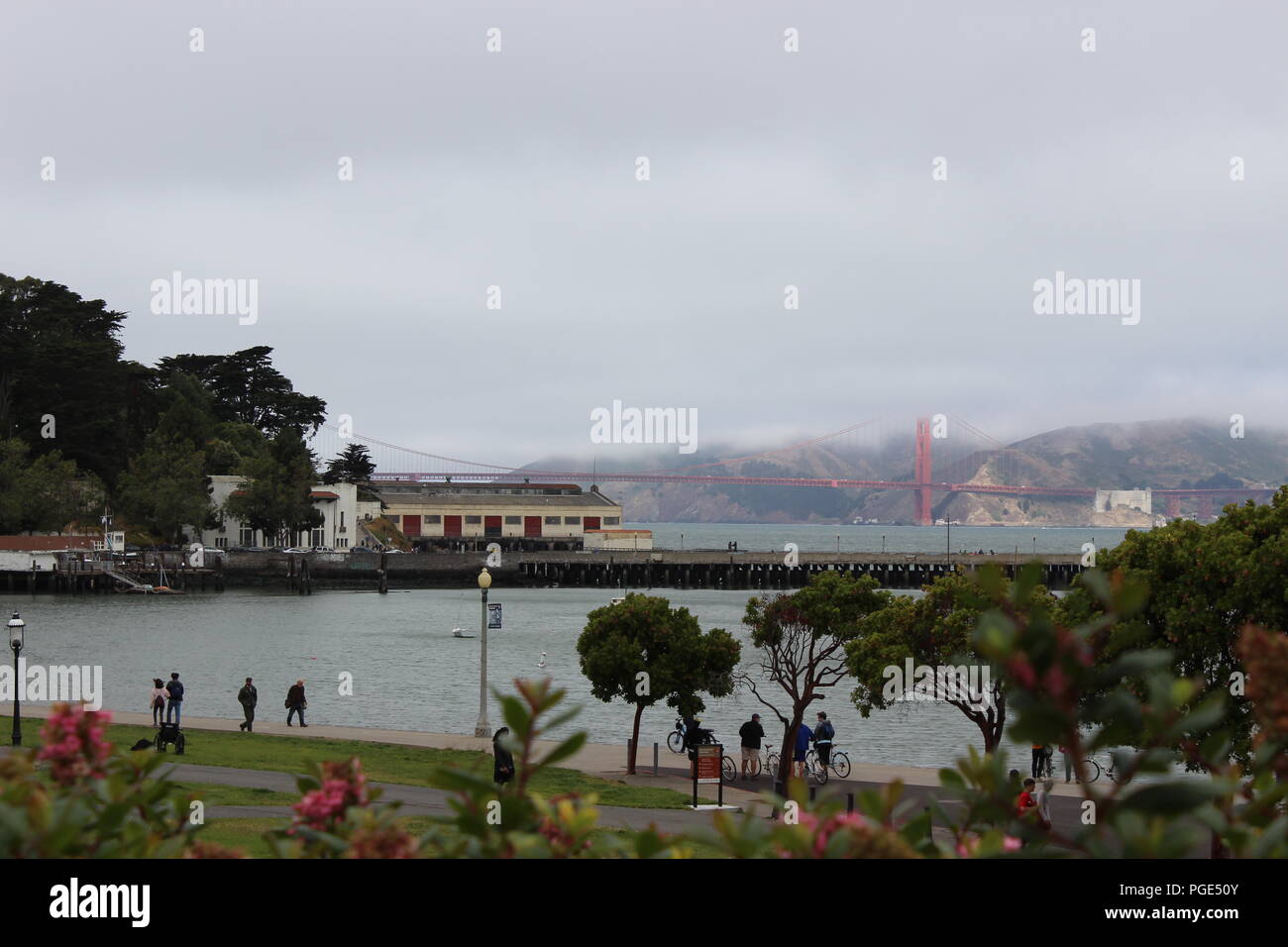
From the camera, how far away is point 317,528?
442 ft

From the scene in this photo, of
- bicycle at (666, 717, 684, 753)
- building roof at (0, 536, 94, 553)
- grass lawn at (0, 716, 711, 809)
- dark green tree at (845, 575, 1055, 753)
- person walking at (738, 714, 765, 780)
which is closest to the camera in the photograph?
grass lawn at (0, 716, 711, 809)

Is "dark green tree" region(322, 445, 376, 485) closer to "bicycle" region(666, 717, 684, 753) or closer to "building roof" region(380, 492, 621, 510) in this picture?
"building roof" region(380, 492, 621, 510)

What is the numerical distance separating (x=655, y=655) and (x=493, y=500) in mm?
133153

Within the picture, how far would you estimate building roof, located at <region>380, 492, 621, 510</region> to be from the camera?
529 feet

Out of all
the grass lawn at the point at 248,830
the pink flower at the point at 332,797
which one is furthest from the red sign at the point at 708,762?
the pink flower at the point at 332,797

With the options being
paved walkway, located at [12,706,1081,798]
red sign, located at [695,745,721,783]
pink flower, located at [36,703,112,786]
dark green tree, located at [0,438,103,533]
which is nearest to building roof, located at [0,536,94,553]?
dark green tree, located at [0,438,103,533]

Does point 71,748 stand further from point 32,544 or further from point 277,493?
A: point 277,493

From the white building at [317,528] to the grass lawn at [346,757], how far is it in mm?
97119

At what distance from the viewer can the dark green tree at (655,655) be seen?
2989 centimetres

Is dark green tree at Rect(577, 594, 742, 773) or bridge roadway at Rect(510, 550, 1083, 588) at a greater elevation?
dark green tree at Rect(577, 594, 742, 773)

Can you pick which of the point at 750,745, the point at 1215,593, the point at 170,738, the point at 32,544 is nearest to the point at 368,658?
the point at 170,738

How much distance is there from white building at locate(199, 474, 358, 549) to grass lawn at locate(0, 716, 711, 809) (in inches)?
3824

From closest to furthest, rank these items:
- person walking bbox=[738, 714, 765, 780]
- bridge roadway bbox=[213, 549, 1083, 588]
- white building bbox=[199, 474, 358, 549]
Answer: person walking bbox=[738, 714, 765, 780], white building bbox=[199, 474, 358, 549], bridge roadway bbox=[213, 549, 1083, 588]

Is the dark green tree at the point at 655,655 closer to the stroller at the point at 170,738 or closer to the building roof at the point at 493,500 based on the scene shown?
the stroller at the point at 170,738
